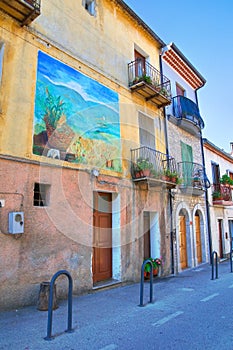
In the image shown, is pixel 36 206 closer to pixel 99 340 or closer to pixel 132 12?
pixel 99 340

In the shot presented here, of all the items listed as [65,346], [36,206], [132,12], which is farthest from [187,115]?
[65,346]

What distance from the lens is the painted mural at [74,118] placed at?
20.8 ft

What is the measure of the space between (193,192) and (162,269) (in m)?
4.51

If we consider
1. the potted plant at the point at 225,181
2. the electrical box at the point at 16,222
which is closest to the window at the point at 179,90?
the potted plant at the point at 225,181

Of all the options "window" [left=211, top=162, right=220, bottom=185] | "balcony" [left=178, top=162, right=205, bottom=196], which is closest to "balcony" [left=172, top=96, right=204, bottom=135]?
"balcony" [left=178, top=162, right=205, bottom=196]

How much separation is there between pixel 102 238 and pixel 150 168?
9.79 ft

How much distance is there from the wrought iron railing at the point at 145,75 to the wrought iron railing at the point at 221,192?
23.0ft

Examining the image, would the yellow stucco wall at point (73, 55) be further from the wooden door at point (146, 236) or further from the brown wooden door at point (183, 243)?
the brown wooden door at point (183, 243)

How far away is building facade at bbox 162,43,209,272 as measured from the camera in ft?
37.6

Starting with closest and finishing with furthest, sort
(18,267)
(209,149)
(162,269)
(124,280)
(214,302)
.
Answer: (18,267) → (214,302) → (124,280) → (162,269) → (209,149)

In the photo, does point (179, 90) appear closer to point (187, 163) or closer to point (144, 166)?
point (187, 163)

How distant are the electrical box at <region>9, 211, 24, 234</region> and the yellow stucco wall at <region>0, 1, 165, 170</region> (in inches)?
52.1

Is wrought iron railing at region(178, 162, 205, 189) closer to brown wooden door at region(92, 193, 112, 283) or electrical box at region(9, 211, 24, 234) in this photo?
brown wooden door at region(92, 193, 112, 283)

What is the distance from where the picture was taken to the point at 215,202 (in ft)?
48.6
